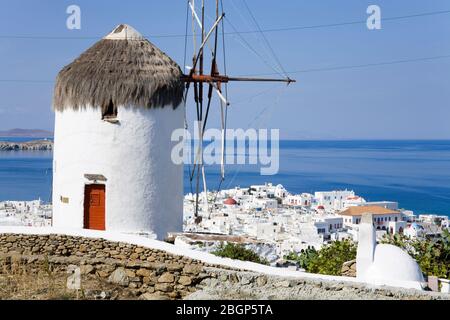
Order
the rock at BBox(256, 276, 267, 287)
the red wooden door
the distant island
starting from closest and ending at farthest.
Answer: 1. the rock at BBox(256, 276, 267, 287)
2. the red wooden door
3. the distant island

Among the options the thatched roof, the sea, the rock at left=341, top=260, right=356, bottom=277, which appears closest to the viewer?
the rock at left=341, top=260, right=356, bottom=277

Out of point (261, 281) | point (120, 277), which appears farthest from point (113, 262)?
point (261, 281)

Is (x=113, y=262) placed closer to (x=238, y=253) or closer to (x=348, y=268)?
(x=238, y=253)

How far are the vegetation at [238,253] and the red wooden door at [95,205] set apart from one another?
2401mm

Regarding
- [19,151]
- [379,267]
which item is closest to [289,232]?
[379,267]

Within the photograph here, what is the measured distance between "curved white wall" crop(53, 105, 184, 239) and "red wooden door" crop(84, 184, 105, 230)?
104 mm

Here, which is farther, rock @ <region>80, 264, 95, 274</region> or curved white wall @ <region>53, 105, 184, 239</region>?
curved white wall @ <region>53, 105, 184, 239</region>

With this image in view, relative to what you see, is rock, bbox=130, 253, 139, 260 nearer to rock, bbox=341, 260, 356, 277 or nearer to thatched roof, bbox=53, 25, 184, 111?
rock, bbox=341, 260, 356, 277

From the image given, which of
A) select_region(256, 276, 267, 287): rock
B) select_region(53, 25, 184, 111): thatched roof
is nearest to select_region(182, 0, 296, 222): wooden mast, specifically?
select_region(53, 25, 184, 111): thatched roof

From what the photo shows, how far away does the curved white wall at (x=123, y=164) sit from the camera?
10719mm

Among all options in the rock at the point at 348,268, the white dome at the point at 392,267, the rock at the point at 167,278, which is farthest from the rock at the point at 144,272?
the rock at the point at 348,268

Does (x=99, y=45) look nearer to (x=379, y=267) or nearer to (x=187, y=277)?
(x=187, y=277)

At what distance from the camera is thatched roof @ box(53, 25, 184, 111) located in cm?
1062

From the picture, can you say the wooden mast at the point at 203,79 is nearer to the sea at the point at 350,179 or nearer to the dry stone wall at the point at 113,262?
the dry stone wall at the point at 113,262
